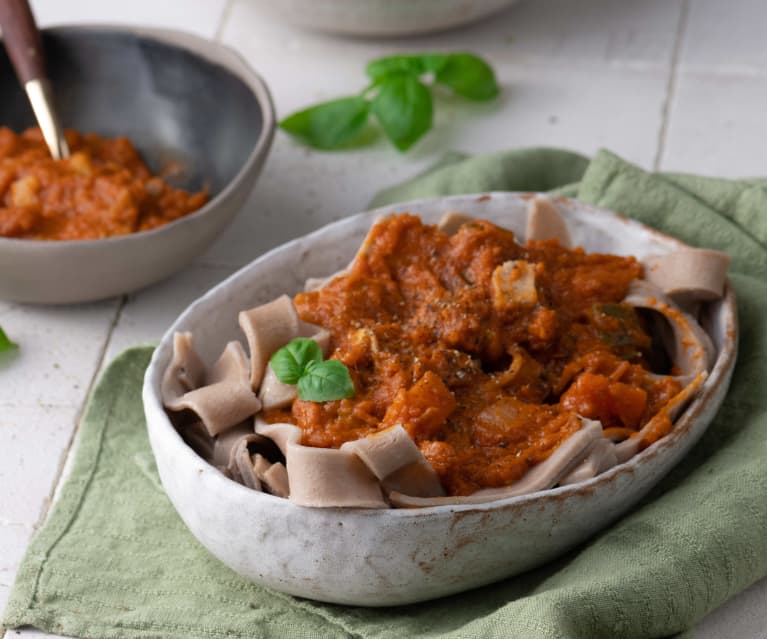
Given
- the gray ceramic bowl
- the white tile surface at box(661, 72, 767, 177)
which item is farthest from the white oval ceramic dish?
the white tile surface at box(661, 72, 767, 177)

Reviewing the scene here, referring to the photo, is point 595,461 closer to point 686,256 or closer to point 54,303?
point 686,256

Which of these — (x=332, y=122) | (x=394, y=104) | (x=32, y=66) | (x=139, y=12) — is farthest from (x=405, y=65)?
(x=139, y=12)

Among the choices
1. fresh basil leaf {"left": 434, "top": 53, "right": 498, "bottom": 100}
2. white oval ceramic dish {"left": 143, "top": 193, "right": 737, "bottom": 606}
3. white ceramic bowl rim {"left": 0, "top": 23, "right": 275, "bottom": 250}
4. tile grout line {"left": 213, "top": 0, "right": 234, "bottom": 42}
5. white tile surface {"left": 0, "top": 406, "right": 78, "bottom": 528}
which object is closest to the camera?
white oval ceramic dish {"left": 143, "top": 193, "right": 737, "bottom": 606}

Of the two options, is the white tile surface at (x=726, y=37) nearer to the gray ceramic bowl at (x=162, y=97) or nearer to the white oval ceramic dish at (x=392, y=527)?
the gray ceramic bowl at (x=162, y=97)

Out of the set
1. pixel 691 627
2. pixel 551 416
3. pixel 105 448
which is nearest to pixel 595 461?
pixel 551 416

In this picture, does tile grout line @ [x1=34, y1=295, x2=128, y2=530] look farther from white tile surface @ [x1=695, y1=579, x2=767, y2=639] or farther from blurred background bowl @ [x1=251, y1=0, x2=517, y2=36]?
white tile surface @ [x1=695, y1=579, x2=767, y2=639]

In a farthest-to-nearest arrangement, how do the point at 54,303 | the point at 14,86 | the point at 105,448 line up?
1. the point at 14,86
2. the point at 54,303
3. the point at 105,448

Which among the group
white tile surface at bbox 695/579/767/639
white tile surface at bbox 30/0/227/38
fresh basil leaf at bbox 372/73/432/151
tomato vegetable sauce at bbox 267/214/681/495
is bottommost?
white tile surface at bbox 695/579/767/639

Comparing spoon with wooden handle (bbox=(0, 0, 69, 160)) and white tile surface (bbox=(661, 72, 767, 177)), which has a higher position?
spoon with wooden handle (bbox=(0, 0, 69, 160))
